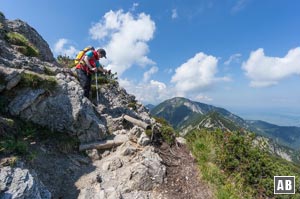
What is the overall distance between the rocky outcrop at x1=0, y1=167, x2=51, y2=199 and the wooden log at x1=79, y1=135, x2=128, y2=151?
14.2 ft

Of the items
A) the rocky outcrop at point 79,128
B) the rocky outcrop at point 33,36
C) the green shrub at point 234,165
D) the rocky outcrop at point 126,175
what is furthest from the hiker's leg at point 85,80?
the green shrub at point 234,165

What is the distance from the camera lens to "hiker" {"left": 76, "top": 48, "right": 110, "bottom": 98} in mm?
14234

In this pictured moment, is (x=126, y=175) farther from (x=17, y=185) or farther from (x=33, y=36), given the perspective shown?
(x=33, y=36)

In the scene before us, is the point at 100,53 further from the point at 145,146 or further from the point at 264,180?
the point at 264,180

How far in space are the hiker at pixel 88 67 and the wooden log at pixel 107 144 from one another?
4.14 metres

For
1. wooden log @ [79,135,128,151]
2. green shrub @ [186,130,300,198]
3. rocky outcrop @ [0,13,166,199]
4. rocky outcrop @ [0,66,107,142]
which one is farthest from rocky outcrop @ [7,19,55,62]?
green shrub @ [186,130,300,198]

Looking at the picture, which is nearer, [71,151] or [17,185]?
[17,185]

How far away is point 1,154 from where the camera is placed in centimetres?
661

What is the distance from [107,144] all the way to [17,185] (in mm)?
5505

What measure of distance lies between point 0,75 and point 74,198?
6.09 metres

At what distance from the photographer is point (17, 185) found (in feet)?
17.6

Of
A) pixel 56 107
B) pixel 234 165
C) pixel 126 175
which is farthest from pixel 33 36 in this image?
pixel 234 165

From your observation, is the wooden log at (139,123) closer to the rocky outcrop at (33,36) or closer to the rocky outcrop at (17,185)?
the rocky outcrop at (17,185)

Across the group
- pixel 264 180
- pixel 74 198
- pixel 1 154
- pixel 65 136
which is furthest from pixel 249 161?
pixel 1 154
